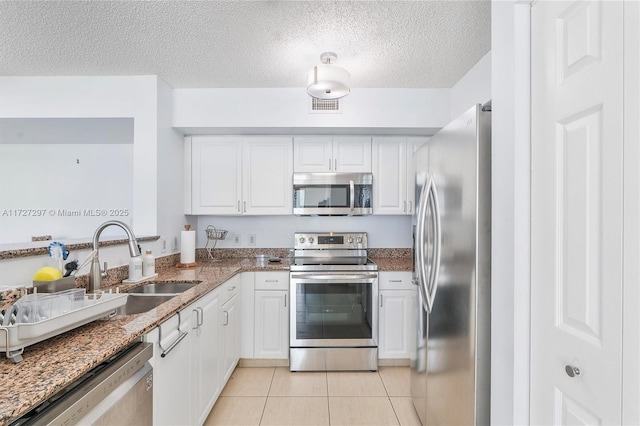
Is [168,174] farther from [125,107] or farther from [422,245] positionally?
[422,245]

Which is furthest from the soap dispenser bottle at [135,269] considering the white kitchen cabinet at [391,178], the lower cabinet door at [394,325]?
the white kitchen cabinet at [391,178]

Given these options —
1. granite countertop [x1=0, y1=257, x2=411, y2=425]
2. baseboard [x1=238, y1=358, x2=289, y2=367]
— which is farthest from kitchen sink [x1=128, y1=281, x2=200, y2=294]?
baseboard [x1=238, y1=358, x2=289, y2=367]

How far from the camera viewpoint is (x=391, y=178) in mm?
3100

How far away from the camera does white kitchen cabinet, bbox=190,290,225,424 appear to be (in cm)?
178

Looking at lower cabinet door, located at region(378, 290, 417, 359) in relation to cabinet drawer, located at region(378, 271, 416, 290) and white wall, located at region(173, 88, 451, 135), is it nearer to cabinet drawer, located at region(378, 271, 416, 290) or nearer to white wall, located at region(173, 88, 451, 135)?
cabinet drawer, located at region(378, 271, 416, 290)

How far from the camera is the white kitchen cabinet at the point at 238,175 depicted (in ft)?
10.2

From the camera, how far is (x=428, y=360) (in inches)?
72.6

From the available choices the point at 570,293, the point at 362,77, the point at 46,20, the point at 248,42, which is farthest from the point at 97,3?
the point at 570,293

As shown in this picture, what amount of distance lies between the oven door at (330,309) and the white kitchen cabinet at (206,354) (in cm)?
73

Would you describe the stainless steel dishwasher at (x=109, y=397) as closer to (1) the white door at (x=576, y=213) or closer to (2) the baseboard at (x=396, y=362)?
(1) the white door at (x=576, y=213)

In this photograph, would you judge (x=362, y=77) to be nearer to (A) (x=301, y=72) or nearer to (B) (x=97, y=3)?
(A) (x=301, y=72)

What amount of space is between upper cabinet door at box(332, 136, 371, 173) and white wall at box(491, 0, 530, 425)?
1.83 meters

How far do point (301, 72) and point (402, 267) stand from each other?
1.87 metres

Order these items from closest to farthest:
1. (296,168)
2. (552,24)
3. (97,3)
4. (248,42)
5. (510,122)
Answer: (552,24) → (510,122) → (97,3) → (248,42) → (296,168)
